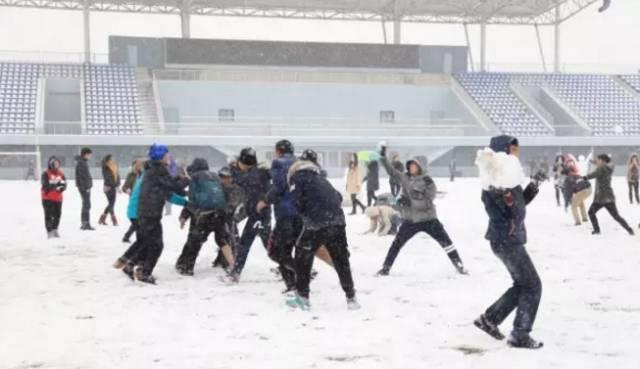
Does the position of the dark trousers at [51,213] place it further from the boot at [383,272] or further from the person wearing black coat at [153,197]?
the boot at [383,272]

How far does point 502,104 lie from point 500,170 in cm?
3858

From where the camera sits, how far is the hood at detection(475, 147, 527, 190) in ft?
16.8

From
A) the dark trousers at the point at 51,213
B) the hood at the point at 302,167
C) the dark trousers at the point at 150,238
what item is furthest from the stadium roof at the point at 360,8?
the hood at the point at 302,167

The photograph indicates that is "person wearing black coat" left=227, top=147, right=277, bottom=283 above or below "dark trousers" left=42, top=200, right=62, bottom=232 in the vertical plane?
above

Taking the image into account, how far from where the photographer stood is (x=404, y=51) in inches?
1702

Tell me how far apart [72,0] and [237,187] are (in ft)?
119

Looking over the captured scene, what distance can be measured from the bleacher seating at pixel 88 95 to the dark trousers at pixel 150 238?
2763 centimetres

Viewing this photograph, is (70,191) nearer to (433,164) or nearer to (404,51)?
(433,164)

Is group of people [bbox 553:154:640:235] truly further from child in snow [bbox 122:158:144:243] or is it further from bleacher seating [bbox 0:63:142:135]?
bleacher seating [bbox 0:63:142:135]

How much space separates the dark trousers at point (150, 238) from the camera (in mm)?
7902

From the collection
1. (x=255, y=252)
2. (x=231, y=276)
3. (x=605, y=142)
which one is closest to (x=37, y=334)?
(x=231, y=276)

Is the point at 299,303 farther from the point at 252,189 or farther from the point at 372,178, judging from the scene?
the point at 372,178

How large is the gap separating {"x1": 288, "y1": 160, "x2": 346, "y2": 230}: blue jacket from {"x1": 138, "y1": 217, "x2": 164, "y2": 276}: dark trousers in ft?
7.14

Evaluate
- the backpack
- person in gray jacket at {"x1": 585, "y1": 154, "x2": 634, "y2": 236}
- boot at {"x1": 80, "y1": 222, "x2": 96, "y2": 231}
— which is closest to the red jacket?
boot at {"x1": 80, "y1": 222, "x2": 96, "y2": 231}
